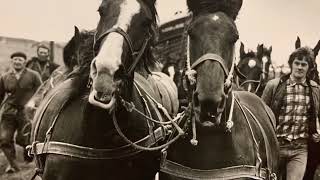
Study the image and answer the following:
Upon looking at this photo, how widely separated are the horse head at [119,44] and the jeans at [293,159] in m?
2.44

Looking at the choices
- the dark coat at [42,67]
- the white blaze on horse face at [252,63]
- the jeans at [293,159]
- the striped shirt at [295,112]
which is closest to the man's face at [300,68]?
the striped shirt at [295,112]

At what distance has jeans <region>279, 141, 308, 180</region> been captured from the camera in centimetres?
673

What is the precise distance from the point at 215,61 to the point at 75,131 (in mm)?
1355

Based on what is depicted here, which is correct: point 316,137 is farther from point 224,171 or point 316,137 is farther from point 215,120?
point 215,120

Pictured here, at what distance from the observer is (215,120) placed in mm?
4379

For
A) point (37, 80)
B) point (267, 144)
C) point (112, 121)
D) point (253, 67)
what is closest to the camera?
point (112, 121)

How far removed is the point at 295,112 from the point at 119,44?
3.04 meters

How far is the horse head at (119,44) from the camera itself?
4293 millimetres

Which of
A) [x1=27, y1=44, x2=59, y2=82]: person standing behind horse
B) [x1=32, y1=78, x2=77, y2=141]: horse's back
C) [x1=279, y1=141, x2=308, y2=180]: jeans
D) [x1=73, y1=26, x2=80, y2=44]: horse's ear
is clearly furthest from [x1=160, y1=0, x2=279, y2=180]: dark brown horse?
[x1=27, y1=44, x2=59, y2=82]: person standing behind horse

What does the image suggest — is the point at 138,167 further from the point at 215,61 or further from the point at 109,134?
the point at 215,61

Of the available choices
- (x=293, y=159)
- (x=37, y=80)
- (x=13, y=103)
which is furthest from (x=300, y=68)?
(x=13, y=103)

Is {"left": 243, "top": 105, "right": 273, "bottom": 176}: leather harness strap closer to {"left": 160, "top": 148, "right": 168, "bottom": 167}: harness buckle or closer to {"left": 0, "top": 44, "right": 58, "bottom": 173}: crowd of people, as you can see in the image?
{"left": 160, "top": 148, "right": 168, "bottom": 167}: harness buckle

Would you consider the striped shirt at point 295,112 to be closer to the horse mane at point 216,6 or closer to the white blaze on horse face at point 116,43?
the horse mane at point 216,6

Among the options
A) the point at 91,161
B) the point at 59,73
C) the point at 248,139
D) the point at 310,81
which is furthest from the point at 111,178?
the point at 310,81
